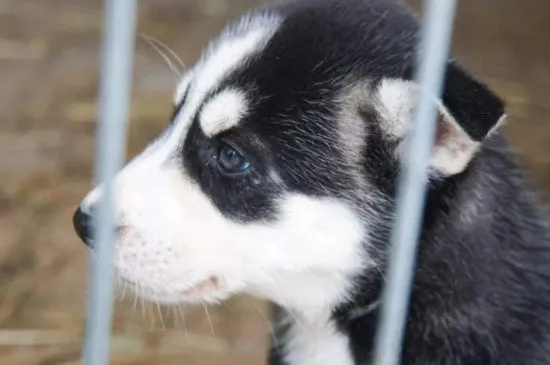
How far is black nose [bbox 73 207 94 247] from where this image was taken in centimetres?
144

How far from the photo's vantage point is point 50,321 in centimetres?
233

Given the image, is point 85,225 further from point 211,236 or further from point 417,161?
point 417,161

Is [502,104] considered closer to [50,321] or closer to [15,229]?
[50,321]

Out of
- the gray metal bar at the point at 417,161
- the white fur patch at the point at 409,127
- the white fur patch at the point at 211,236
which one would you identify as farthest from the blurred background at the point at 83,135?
the gray metal bar at the point at 417,161

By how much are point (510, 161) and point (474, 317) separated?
0.25m

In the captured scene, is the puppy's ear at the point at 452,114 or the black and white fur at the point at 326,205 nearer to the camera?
the puppy's ear at the point at 452,114

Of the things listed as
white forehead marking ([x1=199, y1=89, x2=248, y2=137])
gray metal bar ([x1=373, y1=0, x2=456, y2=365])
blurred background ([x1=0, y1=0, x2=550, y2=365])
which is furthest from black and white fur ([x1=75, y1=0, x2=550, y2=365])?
blurred background ([x1=0, y1=0, x2=550, y2=365])

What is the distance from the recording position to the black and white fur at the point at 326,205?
1456 mm

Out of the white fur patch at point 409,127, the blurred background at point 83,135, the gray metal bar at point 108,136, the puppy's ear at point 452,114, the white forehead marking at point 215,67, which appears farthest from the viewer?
the blurred background at point 83,135

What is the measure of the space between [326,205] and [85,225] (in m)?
0.33

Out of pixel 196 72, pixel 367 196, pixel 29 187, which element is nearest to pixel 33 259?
pixel 29 187

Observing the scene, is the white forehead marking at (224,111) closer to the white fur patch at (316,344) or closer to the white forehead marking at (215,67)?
the white forehead marking at (215,67)

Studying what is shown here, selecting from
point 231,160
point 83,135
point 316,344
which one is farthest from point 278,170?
point 83,135

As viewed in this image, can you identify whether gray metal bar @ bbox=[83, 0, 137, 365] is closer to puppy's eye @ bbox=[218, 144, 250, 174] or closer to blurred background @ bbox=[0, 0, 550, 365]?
puppy's eye @ bbox=[218, 144, 250, 174]
